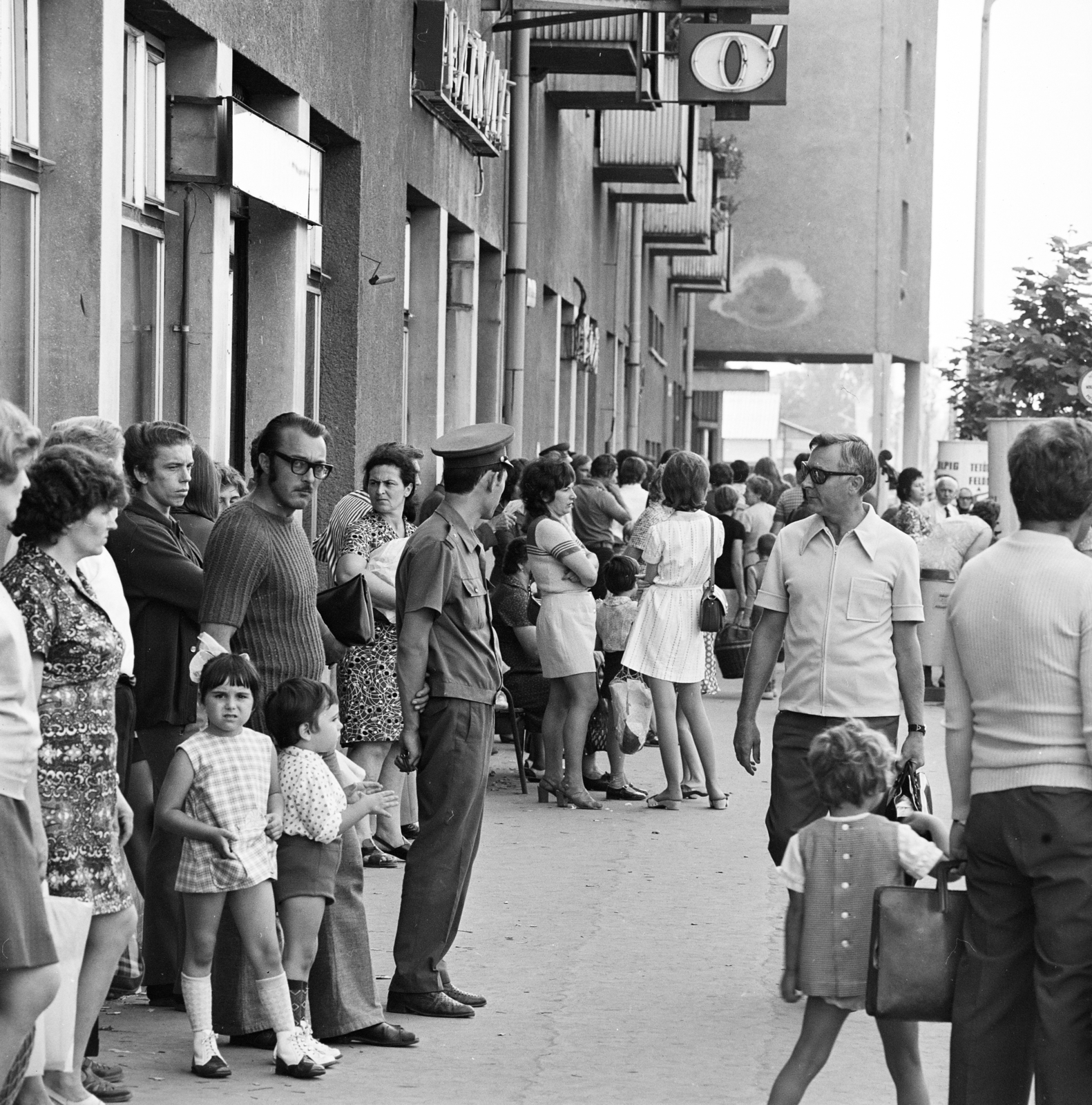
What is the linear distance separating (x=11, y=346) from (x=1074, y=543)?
4396 mm

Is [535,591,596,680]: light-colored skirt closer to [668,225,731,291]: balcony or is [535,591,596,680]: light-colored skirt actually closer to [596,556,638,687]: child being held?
[596,556,638,687]: child being held

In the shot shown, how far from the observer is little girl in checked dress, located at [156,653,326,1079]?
5.70 m

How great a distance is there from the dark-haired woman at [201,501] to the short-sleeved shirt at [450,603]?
80 centimetres

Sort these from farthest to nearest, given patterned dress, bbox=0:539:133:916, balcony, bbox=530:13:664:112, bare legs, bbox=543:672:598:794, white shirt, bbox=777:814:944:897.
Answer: balcony, bbox=530:13:664:112 → bare legs, bbox=543:672:598:794 → white shirt, bbox=777:814:944:897 → patterned dress, bbox=0:539:133:916

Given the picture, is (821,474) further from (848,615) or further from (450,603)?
(450,603)

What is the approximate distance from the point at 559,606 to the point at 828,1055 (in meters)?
5.90

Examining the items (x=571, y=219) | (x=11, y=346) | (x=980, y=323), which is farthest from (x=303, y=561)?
(x=980, y=323)

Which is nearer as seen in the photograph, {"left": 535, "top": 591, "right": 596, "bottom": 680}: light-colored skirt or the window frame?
the window frame

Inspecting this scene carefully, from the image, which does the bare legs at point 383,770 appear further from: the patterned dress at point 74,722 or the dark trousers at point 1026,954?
the dark trousers at point 1026,954

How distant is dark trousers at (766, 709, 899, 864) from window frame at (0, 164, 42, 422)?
10.5ft

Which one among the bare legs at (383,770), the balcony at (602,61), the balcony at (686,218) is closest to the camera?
the bare legs at (383,770)

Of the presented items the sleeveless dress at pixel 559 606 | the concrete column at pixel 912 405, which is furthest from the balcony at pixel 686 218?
the sleeveless dress at pixel 559 606

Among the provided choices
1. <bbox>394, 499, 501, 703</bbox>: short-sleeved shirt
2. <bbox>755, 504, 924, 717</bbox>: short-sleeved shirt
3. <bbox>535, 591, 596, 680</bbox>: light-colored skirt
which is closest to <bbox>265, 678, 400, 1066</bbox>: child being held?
<bbox>394, 499, 501, 703</bbox>: short-sleeved shirt

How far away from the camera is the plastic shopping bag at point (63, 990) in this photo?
4707 millimetres
